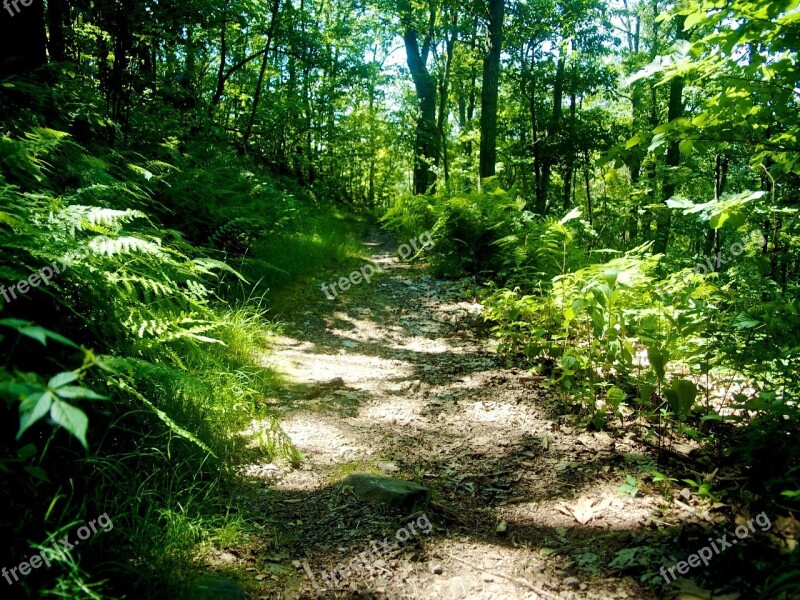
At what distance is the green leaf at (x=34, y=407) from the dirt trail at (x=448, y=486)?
140 centimetres

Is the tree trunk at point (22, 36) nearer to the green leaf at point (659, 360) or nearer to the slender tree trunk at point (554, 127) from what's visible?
the green leaf at point (659, 360)

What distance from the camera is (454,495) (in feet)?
9.16

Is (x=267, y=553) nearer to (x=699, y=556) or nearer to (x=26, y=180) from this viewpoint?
(x=699, y=556)

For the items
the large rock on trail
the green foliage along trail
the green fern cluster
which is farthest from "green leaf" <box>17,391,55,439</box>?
the large rock on trail

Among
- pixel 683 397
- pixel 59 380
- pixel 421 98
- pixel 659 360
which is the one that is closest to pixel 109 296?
pixel 59 380

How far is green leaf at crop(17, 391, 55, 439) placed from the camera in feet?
3.34

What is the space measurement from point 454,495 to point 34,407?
7.47 feet

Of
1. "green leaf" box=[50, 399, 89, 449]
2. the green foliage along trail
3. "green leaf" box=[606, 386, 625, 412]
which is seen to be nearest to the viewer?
"green leaf" box=[50, 399, 89, 449]

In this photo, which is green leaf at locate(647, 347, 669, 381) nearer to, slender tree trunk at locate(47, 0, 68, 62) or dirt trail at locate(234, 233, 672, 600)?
dirt trail at locate(234, 233, 672, 600)

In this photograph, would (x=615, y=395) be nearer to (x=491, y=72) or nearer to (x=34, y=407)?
(x=34, y=407)

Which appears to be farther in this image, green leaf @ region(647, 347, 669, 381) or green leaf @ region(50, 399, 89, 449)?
green leaf @ region(647, 347, 669, 381)

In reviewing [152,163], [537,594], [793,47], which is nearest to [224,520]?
[537,594]

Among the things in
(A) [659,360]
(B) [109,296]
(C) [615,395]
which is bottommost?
(C) [615,395]

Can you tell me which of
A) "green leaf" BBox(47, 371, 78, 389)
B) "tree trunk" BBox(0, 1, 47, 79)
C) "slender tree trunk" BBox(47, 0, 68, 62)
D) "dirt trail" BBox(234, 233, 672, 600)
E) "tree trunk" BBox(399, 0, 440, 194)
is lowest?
"dirt trail" BBox(234, 233, 672, 600)
